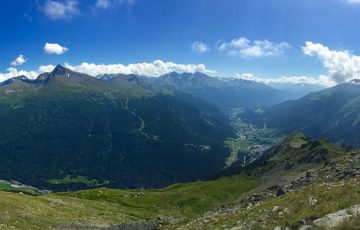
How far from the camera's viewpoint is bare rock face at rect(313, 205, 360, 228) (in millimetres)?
23103

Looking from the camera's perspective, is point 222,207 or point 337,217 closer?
point 337,217

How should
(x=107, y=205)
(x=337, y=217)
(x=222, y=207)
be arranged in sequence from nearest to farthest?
1. (x=337, y=217)
2. (x=222, y=207)
3. (x=107, y=205)

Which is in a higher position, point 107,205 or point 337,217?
point 337,217

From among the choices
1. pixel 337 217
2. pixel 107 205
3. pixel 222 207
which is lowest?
pixel 107 205

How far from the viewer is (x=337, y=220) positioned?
925 inches

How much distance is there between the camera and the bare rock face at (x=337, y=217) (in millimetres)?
23103

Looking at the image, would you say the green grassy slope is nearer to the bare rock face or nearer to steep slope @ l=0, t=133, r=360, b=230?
steep slope @ l=0, t=133, r=360, b=230

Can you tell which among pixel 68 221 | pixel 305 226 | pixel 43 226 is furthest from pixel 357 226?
pixel 68 221

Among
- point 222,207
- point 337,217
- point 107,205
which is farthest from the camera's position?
point 107,205

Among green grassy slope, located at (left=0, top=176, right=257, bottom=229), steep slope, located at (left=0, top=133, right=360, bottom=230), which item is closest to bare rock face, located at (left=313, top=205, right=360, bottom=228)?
steep slope, located at (left=0, top=133, right=360, bottom=230)

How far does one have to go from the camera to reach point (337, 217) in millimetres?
24281

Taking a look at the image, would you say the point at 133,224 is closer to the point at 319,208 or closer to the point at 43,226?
the point at 43,226

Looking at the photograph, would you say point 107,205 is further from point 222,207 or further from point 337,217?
point 337,217

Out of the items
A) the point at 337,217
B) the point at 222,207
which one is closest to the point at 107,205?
the point at 222,207
